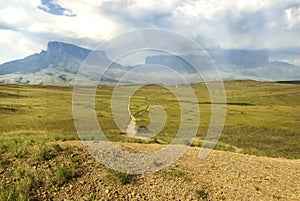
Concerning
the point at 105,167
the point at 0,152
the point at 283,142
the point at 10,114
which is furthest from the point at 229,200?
the point at 10,114

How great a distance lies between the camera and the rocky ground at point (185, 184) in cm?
1269

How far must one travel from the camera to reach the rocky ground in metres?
12.7

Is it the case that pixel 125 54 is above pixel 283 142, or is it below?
above

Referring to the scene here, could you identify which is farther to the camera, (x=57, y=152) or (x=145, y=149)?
(x=145, y=149)

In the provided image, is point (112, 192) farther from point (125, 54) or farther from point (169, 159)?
point (125, 54)

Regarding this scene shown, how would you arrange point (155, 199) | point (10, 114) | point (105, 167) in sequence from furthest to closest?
1. point (10, 114)
2. point (105, 167)
3. point (155, 199)

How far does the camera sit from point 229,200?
1280 cm

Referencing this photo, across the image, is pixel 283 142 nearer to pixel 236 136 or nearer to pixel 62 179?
pixel 236 136

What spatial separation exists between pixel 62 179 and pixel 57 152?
231 cm

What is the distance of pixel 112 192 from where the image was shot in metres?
12.7

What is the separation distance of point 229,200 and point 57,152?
7.77 m

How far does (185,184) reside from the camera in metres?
13.5

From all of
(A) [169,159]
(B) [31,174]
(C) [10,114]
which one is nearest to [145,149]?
(A) [169,159]

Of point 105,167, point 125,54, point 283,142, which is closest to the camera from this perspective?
point 105,167
